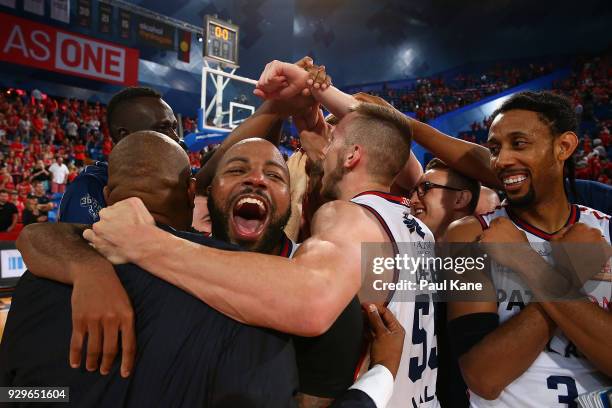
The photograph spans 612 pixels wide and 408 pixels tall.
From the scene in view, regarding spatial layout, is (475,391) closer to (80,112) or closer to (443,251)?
(443,251)

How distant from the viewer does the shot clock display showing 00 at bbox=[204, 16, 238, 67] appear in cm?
1358

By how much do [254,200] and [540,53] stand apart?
26.5 metres

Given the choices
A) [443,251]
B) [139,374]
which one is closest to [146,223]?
[139,374]

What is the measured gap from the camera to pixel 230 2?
22.6 meters

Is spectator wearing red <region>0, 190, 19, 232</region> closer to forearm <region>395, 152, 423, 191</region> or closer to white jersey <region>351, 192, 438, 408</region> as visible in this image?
forearm <region>395, 152, 423, 191</region>

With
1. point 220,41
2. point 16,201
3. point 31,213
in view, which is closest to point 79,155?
point 16,201

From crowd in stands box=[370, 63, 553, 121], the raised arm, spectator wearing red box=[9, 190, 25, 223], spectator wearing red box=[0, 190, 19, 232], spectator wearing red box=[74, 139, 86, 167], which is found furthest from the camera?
crowd in stands box=[370, 63, 553, 121]

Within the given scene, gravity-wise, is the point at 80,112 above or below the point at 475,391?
above

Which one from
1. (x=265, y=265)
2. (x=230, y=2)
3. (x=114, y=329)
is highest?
(x=230, y=2)

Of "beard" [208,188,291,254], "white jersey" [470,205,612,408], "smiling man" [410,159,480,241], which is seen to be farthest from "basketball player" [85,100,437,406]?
"smiling man" [410,159,480,241]

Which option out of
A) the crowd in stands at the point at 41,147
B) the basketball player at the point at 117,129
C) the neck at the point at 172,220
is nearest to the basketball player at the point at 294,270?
the neck at the point at 172,220

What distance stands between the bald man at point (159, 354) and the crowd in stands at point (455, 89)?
20.8 meters

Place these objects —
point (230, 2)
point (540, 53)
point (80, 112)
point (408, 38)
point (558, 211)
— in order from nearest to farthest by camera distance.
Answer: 1. point (558, 211)
2. point (80, 112)
3. point (230, 2)
4. point (540, 53)
5. point (408, 38)

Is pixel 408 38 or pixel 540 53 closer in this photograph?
pixel 540 53
